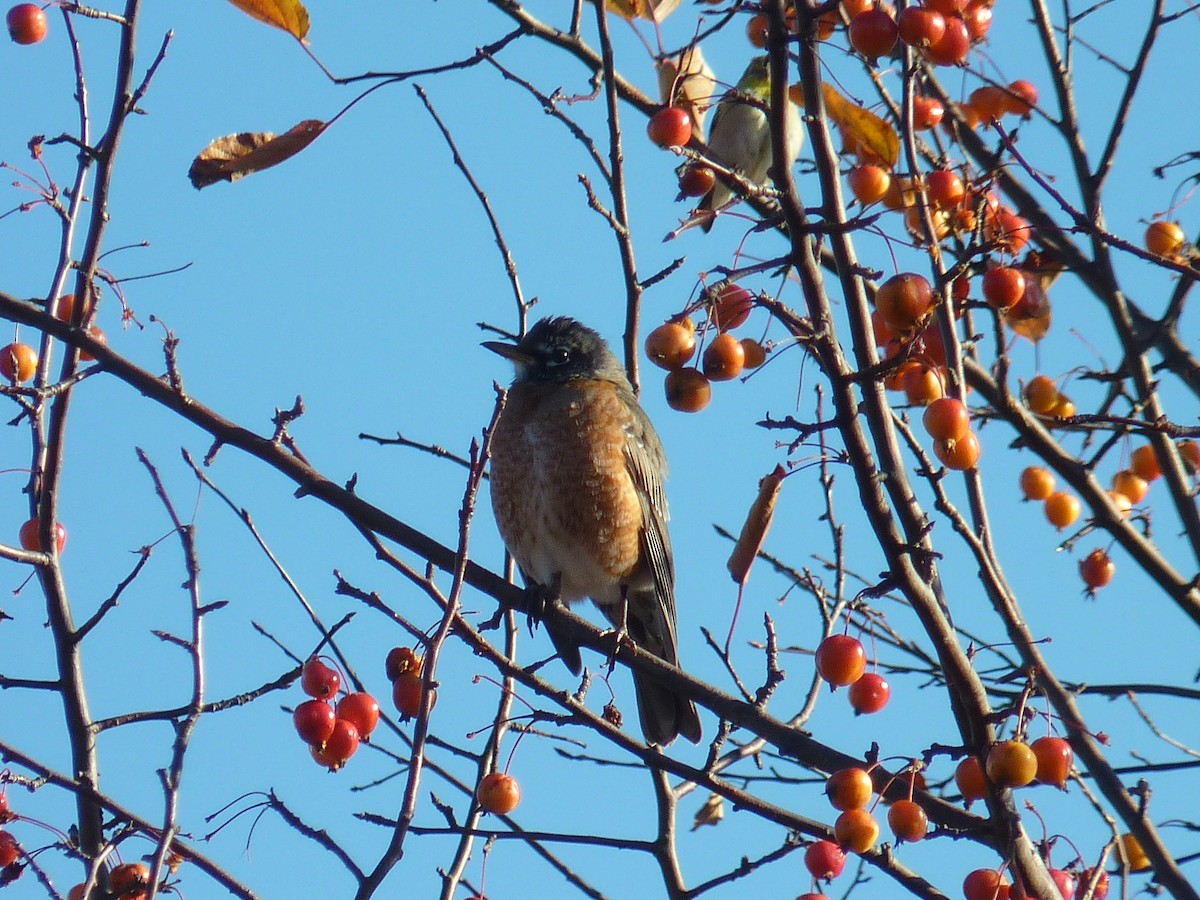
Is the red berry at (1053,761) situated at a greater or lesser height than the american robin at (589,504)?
lesser

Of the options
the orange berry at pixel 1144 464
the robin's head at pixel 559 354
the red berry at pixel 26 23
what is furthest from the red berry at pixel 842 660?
the red berry at pixel 26 23

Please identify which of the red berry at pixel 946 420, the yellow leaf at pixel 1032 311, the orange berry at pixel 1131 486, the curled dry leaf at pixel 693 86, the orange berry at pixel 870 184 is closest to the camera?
the red berry at pixel 946 420

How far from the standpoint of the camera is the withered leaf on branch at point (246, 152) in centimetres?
335

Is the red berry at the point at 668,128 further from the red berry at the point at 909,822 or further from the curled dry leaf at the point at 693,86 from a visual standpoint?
the red berry at the point at 909,822

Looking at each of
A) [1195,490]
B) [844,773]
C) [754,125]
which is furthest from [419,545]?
[754,125]

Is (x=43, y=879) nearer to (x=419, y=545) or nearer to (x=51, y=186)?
(x=419, y=545)

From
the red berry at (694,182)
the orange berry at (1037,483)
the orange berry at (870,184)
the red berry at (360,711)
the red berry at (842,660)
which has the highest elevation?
the red berry at (694,182)

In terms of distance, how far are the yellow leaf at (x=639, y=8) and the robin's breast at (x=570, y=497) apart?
186 cm

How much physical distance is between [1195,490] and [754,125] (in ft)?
13.9

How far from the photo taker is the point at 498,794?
3.47 meters

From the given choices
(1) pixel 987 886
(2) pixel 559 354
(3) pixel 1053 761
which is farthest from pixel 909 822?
(2) pixel 559 354

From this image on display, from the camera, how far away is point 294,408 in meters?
3.03

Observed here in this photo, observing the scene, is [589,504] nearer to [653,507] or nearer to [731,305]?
[653,507]

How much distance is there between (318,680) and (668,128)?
1.64 meters
